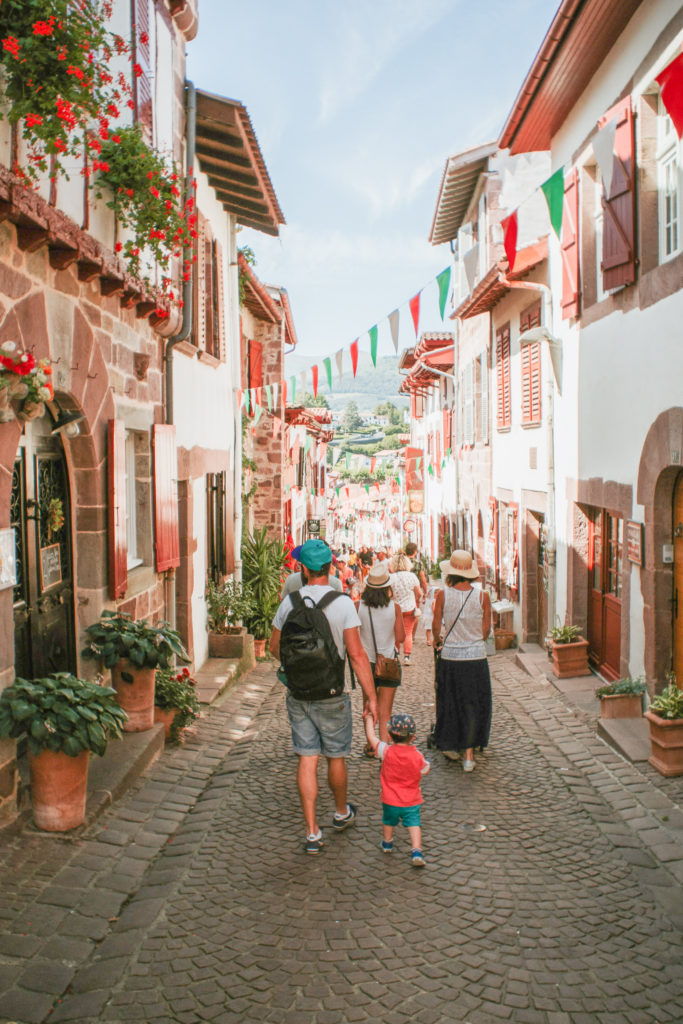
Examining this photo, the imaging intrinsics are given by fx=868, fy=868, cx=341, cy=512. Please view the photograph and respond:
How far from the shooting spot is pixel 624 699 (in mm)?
6832

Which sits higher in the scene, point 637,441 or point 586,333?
point 586,333

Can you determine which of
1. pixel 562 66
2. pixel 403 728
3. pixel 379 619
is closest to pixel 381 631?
pixel 379 619

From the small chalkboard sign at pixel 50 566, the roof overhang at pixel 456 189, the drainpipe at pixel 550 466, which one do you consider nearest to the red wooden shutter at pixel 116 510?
the small chalkboard sign at pixel 50 566

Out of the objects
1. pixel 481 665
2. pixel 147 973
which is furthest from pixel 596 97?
pixel 147 973

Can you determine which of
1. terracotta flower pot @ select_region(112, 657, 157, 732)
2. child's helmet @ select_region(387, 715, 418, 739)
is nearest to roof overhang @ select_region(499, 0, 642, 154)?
child's helmet @ select_region(387, 715, 418, 739)

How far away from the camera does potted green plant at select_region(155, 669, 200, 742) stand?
645 cm

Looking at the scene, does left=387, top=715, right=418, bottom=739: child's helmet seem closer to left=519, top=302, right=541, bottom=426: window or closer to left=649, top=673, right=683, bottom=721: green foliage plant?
left=649, top=673, right=683, bottom=721: green foliage plant

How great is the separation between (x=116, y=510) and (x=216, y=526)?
4.86m

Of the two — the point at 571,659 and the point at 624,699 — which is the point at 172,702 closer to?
the point at 624,699

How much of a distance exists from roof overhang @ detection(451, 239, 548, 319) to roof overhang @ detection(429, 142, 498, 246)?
2362 millimetres

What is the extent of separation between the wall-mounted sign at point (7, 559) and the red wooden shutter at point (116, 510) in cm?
166

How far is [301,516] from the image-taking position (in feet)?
85.5

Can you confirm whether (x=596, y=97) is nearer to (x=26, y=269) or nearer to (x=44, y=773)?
(x=26, y=269)

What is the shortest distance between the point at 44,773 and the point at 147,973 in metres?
1.29
